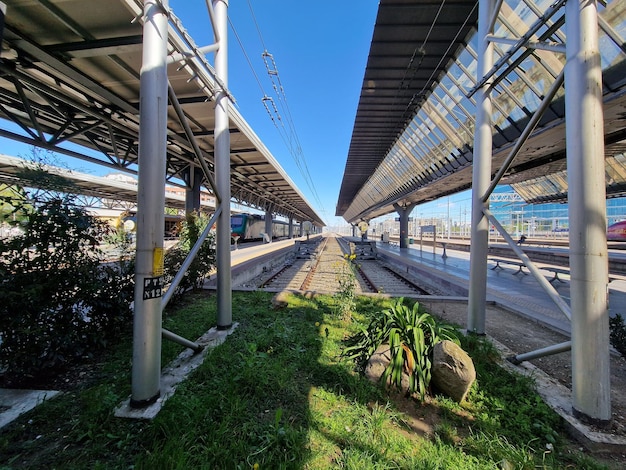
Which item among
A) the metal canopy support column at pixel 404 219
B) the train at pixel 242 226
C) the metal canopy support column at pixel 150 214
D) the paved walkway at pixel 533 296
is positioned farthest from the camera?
the train at pixel 242 226

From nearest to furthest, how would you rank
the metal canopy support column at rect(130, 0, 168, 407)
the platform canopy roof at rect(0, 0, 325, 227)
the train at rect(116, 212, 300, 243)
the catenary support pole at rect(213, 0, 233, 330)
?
the metal canopy support column at rect(130, 0, 168, 407)
the platform canopy roof at rect(0, 0, 325, 227)
the catenary support pole at rect(213, 0, 233, 330)
the train at rect(116, 212, 300, 243)

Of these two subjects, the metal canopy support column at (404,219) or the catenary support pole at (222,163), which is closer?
the catenary support pole at (222,163)

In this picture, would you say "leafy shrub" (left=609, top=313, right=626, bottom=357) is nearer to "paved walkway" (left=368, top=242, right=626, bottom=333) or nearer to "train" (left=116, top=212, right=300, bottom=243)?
"paved walkway" (left=368, top=242, right=626, bottom=333)

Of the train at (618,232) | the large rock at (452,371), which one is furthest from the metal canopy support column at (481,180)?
the train at (618,232)

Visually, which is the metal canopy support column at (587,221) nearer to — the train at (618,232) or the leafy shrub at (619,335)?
the leafy shrub at (619,335)

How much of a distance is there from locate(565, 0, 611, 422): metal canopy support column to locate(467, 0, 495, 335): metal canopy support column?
1.75 metres

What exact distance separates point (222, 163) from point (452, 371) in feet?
13.4

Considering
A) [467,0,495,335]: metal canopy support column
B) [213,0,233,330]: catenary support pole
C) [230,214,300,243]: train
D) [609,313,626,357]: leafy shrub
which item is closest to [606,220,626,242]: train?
[609,313,626,357]: leafy shrub

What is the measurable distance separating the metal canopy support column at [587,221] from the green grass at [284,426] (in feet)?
1.49

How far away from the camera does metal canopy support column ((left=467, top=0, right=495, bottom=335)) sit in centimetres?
421

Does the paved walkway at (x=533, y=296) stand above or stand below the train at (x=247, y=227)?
below

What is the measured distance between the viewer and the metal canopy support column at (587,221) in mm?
2330

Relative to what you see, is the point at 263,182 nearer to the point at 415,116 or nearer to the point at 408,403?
the point at 415,116

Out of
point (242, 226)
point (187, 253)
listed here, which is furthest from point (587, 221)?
point (242, 226)
